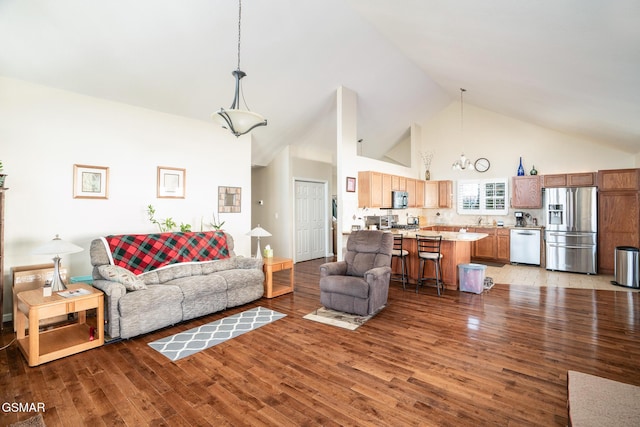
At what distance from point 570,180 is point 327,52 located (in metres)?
5.82

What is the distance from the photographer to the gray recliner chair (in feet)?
12.5

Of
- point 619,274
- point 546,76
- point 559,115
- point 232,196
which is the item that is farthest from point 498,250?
point 232,196

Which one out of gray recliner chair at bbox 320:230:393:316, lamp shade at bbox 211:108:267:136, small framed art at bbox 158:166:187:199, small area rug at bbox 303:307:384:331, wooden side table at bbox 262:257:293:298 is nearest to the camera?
lamp shade at bbox 211:108:267:136

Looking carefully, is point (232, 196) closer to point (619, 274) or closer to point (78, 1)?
point (78, 1)

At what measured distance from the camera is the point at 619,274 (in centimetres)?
539

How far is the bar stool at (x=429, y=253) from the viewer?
16.3 feet

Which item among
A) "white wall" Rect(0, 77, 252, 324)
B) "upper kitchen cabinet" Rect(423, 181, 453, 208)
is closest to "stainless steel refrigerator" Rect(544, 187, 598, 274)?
"upper kitchen cabinet" Rect(423, 181, 453, 208)

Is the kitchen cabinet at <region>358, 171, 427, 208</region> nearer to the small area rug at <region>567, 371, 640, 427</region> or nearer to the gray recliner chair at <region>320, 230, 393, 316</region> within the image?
the gray recliner chair at <region>320, 230, 393, 316</region>

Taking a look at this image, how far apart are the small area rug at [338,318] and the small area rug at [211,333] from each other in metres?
0.43

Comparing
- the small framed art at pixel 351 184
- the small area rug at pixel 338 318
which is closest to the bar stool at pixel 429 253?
the small area rug at pixel 338 318

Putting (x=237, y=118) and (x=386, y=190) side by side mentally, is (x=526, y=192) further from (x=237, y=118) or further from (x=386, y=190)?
(x=237, y=118)

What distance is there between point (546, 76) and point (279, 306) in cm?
467

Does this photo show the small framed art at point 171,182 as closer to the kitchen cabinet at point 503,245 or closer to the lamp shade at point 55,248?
the lamp shade at point 55,248

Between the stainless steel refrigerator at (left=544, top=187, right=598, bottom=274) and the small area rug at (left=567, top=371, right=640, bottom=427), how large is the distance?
18.8 feet
